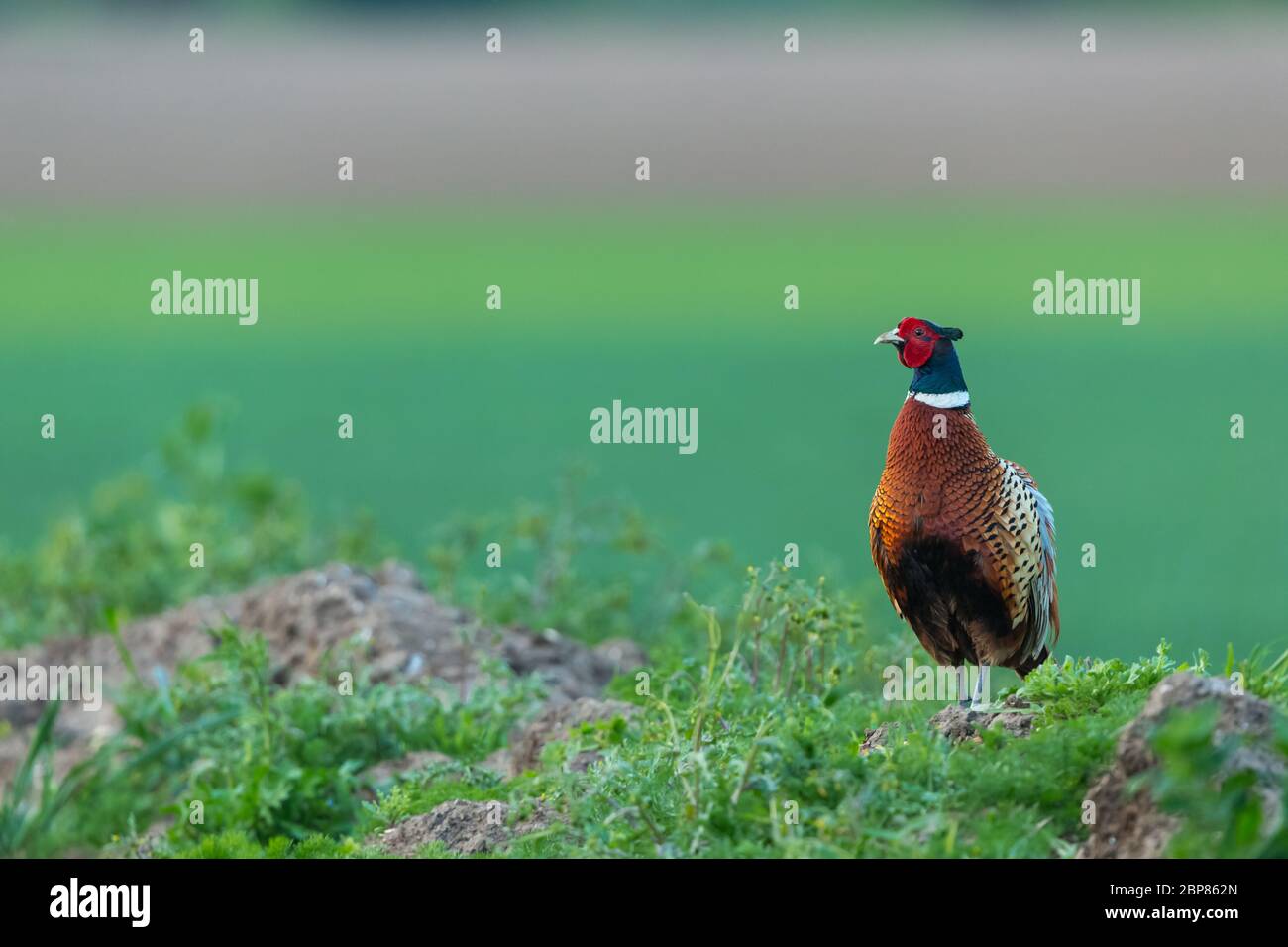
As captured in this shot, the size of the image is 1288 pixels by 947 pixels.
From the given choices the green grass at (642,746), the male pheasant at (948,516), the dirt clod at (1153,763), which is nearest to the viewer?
the dirt clod at (1153,763)

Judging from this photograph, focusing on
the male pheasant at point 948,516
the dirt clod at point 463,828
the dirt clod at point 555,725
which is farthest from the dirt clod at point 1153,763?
the dirt clod at point 555,725

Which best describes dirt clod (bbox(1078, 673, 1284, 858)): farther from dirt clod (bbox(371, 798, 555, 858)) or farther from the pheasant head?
dirt clod (bbox(371, 798, 555, 858))

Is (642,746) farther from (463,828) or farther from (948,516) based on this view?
(948,516)

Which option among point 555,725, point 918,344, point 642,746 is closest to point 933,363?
point 918,344

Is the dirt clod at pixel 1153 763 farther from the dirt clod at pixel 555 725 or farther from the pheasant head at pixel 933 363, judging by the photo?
the dirt clod at pixel 555 725

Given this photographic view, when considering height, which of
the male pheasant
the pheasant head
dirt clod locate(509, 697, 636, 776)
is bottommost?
dirt clod locate(509, 697, 636, 776)

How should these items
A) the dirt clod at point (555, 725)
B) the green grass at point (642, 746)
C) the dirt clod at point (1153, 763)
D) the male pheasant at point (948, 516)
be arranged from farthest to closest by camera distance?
the dirt clod at point (555, 725), the male pheasant at point (948, 516), the green grass at point (642, 746), the dirt clod at point (1153, 763)

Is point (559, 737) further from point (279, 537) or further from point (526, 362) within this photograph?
point (526, 362)

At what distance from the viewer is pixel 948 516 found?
14.4 ft

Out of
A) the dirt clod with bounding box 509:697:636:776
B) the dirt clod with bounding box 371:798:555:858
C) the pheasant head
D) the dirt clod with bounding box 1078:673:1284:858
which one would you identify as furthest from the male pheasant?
the dirt clod with bounding box 371:798:555:858

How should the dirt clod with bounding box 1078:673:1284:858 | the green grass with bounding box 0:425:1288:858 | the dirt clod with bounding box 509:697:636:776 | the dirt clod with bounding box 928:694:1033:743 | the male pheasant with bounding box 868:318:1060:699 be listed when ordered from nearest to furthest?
the dirt clod with bounding box 1078:673:1284:858 → the green grass with bounding box 0:425:1288:858 → the dirt clod with bounding box 928:694:1033:743 → the male pheasant with bounding box 868:318:1060:699 → the dirt clod with bounding box 509:697:636:776

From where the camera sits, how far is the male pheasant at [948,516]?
174 inches

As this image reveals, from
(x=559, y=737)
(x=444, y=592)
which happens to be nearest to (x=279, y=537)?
(x=444, y=592)

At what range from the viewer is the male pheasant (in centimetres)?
441
